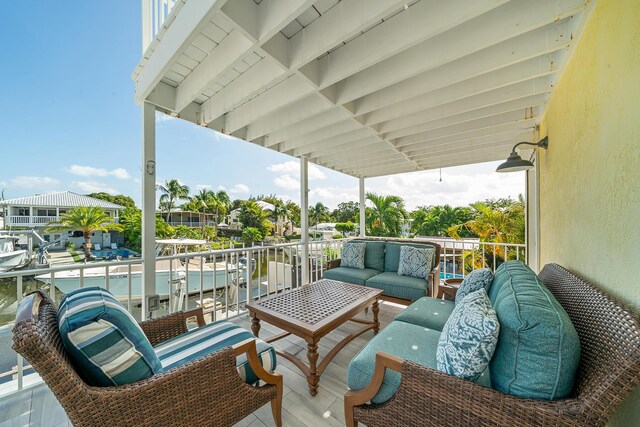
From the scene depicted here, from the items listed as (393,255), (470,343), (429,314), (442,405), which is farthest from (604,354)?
(393,255)

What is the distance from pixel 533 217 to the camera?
3.30 metres

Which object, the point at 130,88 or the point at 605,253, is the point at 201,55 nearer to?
the point at 130,88

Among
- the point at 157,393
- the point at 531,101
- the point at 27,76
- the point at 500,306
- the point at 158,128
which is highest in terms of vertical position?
the point at 27,76

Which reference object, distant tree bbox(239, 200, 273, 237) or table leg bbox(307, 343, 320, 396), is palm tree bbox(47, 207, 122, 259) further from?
→ distant tree bbox(239, 200, 273, 237)

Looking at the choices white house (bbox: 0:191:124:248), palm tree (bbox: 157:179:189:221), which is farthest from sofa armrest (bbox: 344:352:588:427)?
palm tree (bbox: 157:179:189:221)

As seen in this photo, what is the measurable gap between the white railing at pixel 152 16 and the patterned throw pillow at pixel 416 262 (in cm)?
384

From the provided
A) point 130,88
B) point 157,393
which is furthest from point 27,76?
point 157,393

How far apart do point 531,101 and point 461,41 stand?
1.57 metres

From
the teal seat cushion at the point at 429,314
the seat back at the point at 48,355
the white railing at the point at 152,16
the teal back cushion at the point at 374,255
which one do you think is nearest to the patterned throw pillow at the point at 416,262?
the teal back cushion at the point at 374,255

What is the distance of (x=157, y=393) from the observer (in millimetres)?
1024

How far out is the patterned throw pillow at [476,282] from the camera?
1.87 metres

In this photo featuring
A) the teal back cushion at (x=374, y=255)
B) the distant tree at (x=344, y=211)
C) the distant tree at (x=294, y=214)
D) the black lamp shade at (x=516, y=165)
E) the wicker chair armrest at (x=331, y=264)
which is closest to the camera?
the black lamp shade at (x=516, y=165)

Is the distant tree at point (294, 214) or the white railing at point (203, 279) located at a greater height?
the distant tree at point (294, 214)

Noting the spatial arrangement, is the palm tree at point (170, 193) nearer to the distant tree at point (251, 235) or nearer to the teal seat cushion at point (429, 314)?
the distant tree at point (251, 235)
